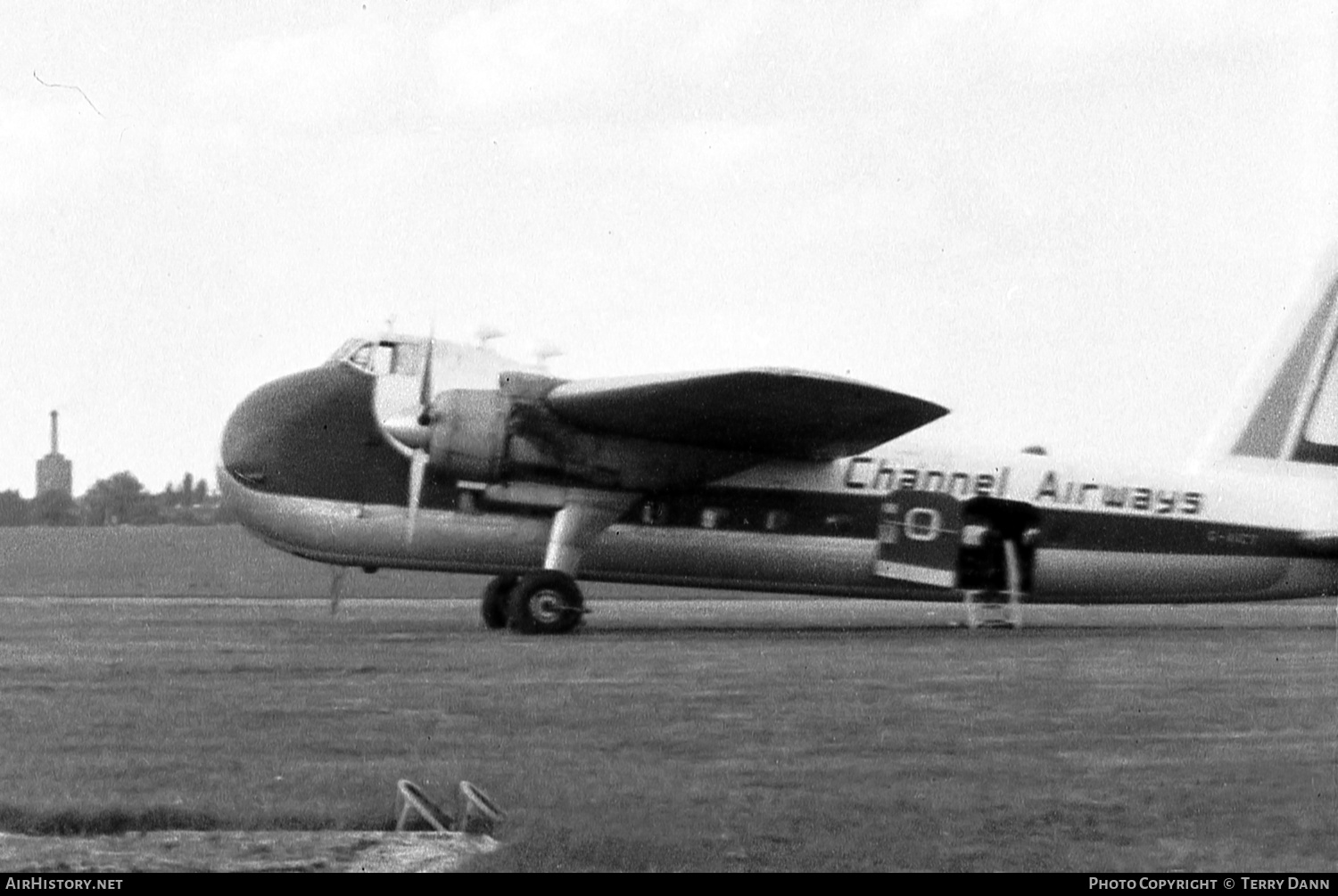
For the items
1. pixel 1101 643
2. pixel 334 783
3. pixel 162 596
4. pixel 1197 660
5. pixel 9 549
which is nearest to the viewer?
pixel 334 783

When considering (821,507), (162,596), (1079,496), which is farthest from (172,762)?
(162,596)

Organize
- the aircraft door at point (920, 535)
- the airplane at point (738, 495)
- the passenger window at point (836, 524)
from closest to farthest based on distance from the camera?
the airplane at point (738, 495), the passenger window at point (836, 524), the aircraft door at point (920, 535)

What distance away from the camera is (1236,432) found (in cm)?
2575

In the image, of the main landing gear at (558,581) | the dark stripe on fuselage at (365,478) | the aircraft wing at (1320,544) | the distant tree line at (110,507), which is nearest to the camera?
the main landing gear at (558,581)

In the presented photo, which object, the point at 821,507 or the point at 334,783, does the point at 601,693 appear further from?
the point at 821,507

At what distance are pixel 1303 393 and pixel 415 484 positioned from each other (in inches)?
455

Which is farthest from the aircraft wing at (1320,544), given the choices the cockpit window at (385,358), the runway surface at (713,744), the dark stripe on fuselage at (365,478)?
the cockpit window at (385,358)

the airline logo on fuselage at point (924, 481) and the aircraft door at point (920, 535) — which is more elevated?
the airline logo on fuselage at point (924, 481)

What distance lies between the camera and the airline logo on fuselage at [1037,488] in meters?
24.6

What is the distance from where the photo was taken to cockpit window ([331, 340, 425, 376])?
24.2 meters

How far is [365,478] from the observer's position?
24.0 meters

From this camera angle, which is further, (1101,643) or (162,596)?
(162,596)

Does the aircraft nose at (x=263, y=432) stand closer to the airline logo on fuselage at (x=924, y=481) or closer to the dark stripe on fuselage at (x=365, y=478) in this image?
the dark stripe on fuselage at (x=365, y=478)

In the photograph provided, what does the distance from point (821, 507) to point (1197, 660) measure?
6.90m
